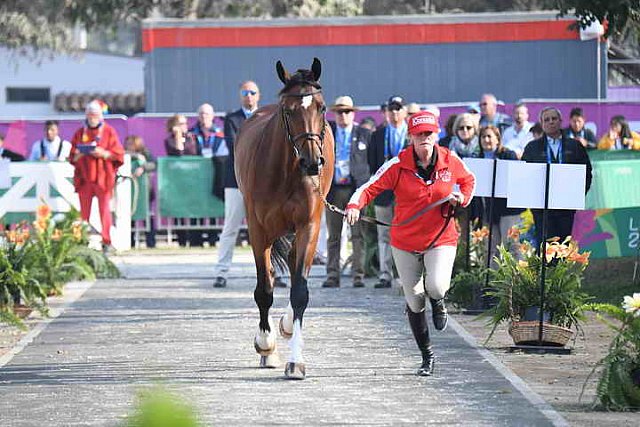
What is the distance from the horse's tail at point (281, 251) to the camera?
12672 mm

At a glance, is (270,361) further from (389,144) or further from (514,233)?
(389,144)

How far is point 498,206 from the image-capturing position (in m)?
15.7

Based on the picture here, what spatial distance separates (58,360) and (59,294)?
5305mm

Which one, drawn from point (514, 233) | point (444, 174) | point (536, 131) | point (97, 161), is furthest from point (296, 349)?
point (97, 161)

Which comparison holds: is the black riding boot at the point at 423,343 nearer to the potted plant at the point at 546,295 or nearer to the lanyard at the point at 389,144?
the potted plant at the point at 546,295

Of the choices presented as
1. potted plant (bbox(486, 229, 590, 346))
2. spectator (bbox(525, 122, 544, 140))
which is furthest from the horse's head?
spectator (bbox(525, 122, 544, 140))

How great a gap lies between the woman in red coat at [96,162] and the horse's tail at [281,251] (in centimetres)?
866

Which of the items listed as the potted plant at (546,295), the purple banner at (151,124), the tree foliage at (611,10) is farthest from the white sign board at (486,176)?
the purple banner at (151,124)

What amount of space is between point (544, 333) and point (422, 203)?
202 centimetres

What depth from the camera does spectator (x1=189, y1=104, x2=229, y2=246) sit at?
914 inches

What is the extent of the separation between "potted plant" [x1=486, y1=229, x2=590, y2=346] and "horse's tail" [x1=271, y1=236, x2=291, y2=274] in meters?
1.79

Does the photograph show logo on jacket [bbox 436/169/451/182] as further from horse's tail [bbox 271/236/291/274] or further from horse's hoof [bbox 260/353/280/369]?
horse's tail [bbox 271/236/291/274]

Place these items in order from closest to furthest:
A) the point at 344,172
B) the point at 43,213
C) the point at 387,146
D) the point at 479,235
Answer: the point at 479,235 < the point at 387,146 < the point at 43,213 < the point at 344,172

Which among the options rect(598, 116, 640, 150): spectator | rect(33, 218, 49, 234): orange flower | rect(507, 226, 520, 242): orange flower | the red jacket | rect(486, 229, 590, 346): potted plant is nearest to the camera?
the red jacket
